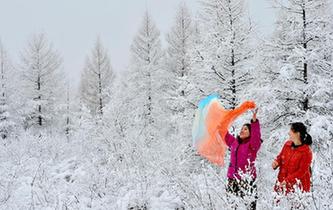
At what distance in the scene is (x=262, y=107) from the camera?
36.7 ft

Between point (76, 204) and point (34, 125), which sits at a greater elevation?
point (76, 204)

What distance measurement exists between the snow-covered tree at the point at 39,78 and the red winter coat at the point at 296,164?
25.1 metres

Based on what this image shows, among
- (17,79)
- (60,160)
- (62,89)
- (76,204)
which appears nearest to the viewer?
(76,204)

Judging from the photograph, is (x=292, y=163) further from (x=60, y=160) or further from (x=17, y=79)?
(x=17, y=79)

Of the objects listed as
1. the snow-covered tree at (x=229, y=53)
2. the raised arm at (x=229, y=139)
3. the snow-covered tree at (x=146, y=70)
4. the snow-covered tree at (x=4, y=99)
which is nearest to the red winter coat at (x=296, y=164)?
the raised arm at (x=229, y=139)

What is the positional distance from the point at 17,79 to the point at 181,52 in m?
11.0

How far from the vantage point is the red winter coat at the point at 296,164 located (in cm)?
586

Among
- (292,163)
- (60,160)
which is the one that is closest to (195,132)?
(292,163)

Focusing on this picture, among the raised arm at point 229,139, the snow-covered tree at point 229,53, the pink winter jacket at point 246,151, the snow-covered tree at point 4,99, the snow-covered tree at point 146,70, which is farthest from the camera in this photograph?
the snow-covered tree at point 4,99

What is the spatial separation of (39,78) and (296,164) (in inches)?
1033

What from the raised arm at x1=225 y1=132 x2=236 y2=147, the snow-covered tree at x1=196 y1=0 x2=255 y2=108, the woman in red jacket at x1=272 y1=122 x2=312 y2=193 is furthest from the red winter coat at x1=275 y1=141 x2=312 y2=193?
the snow-covered tree at x1=196 y1=0 x2=255 y2=108

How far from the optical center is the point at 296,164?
19.3 ft

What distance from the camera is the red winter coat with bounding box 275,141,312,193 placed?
5859 mm

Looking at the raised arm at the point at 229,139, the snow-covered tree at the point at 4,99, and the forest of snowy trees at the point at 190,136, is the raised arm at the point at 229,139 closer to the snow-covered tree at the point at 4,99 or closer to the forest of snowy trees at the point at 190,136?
the forest of snowy trees at the point at 190,136
